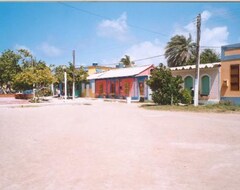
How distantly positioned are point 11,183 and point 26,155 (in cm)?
172

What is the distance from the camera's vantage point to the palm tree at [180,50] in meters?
35.3

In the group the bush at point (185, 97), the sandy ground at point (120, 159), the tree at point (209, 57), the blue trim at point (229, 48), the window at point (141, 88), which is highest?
the tree at point (209, 57)

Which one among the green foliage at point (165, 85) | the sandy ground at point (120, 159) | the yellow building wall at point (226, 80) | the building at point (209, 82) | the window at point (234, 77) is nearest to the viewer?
the sandy ground at point (120, 159)

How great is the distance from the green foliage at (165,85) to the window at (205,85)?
2341mm

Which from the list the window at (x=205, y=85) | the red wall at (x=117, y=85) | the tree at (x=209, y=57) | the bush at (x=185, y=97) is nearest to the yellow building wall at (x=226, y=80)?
the window at (x=205, y=85)

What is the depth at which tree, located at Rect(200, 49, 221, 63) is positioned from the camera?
39.1 meters

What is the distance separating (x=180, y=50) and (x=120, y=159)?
104ft

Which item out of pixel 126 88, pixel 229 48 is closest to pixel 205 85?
pixel 229 48

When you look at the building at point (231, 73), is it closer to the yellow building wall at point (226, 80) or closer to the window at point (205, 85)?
the yellow building wall at point (226, 80)

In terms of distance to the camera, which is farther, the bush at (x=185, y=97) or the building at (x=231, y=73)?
the bush at (x=185, y=97)

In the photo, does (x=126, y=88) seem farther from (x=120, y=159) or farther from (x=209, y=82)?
(x=120, y=159)

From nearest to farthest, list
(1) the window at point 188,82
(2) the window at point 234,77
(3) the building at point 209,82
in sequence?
(2) the window at point 234,77 < (3) the building at point 209,82 < (1) the window at point 188,82

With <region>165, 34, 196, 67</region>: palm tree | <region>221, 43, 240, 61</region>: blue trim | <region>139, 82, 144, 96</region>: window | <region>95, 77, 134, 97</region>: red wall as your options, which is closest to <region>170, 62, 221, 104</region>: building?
<region>221, 43, 240, 61</region>: blue trim

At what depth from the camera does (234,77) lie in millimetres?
17531
